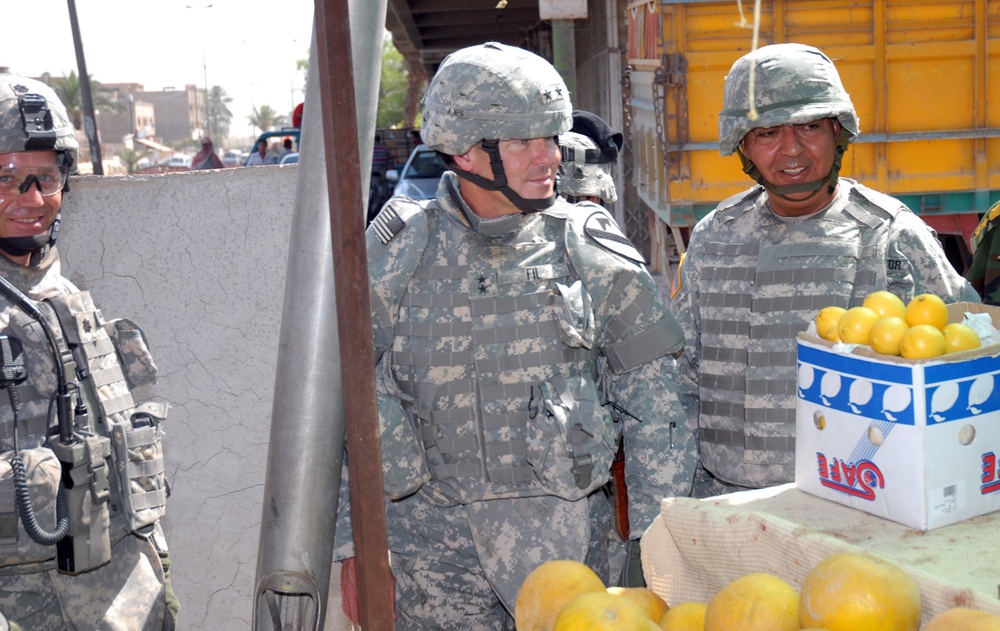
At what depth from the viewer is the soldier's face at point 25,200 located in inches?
116

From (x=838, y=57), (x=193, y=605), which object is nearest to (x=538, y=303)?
(x=193, y=605)

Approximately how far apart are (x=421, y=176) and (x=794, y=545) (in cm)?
1399

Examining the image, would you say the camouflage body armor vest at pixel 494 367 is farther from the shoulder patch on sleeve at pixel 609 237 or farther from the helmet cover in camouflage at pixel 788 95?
the helmet cover in camouflage at pixel 788 95

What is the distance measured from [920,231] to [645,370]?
904 millimetres

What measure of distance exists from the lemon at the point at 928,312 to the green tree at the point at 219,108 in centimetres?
11399

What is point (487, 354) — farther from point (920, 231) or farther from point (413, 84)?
point (413, 84)

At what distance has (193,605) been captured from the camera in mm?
4242

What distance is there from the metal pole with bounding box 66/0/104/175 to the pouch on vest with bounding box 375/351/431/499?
16.0m

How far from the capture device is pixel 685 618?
1808mm

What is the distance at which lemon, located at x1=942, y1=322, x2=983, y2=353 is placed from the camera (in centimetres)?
196

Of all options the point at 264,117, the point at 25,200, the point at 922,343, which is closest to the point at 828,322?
the point at 922,343

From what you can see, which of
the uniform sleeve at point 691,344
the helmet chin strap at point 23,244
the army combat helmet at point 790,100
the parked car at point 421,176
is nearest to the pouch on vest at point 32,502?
the helmet chin strap at point 23,244

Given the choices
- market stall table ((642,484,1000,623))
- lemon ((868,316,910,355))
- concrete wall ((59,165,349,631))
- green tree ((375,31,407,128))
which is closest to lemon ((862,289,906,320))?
lemon ((868,316,910,355))

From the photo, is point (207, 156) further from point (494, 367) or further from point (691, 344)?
point (494, 367)
